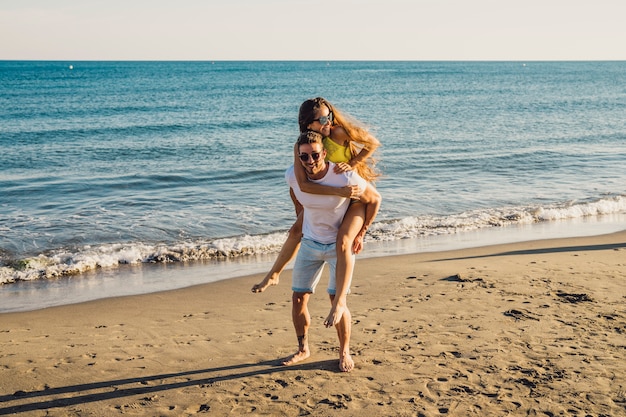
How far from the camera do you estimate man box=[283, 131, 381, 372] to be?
4.54 m

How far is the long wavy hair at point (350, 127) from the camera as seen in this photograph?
4.66m

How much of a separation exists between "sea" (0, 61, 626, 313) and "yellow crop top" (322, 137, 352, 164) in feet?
13.9

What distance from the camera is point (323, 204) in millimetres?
4637

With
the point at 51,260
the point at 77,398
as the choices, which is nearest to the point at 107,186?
the point at 51,260

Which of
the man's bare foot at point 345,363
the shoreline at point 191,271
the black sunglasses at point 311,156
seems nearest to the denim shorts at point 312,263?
the man's bare foot at point 345,363

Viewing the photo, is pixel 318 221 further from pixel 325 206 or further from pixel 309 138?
pixel 309 138

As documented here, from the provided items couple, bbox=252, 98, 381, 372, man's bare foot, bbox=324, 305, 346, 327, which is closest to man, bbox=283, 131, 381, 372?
couple, bbox=252, 98, 381, 372

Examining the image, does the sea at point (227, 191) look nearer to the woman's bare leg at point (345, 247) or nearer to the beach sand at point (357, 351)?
the beach sand at point (357, 351)

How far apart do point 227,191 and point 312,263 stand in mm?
10659

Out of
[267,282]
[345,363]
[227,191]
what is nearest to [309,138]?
[267,282]

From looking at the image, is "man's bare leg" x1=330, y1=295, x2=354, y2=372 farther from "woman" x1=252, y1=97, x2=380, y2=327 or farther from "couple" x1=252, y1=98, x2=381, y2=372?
"woman" x1=252, y1=97, x2=380, y2=327

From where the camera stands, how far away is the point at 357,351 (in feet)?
17.8

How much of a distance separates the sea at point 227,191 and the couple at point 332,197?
12.7 ft

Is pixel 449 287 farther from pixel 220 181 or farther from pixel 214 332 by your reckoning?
pixel 220 181
